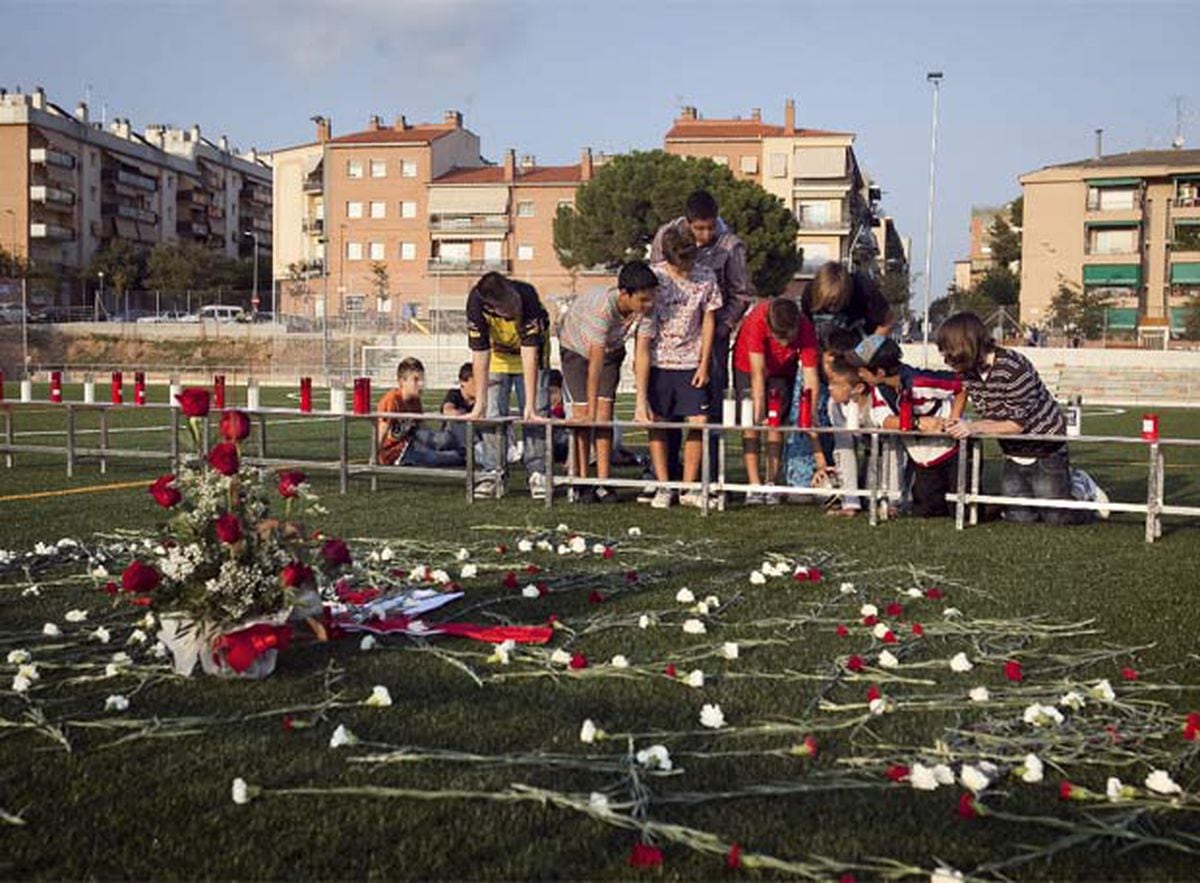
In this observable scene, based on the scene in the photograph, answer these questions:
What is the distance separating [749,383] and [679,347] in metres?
0.81

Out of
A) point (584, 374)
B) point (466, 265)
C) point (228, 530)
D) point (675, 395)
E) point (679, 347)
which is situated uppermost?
point (466, 265)

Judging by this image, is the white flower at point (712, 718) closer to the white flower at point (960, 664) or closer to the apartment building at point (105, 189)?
the white flower at point (960, 664)

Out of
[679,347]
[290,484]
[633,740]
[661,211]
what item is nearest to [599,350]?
[679,347]

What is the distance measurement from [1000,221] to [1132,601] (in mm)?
88791

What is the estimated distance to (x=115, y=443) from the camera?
16234 mm

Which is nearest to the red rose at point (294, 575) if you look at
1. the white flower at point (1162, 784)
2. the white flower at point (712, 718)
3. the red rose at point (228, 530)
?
the red rose at point (228, 530)

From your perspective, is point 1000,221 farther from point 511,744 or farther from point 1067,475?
point 511,744

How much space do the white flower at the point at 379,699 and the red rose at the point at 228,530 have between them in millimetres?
691

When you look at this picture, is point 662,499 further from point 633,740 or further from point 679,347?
point 633,740

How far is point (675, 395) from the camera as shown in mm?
9805

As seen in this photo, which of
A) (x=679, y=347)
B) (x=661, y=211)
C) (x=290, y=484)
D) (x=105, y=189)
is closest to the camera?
(x=290, y=484)

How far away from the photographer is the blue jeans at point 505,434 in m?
10.2

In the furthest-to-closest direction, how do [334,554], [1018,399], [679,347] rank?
[679,347] < [1018,399] < [334,554]

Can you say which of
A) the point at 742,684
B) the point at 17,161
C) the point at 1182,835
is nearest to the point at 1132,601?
the point at 742,684
